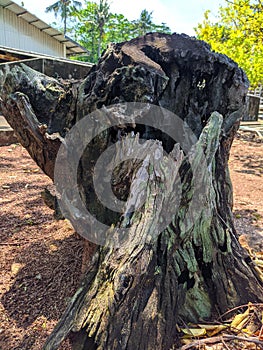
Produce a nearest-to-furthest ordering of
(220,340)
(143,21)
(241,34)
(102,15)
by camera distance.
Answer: (220,340)
(241,34)
(102,15)
(143,21)

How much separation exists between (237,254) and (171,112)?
34.1 inches

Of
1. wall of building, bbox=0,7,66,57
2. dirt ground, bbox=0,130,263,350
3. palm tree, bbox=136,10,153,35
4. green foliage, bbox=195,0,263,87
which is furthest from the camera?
palm tree, bbox=136,10,153,35

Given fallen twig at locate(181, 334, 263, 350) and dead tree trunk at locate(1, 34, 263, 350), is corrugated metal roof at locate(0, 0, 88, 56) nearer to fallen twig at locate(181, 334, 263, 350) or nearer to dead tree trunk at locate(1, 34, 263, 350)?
dead tree trunk at locate(1, 34, 263, 350)

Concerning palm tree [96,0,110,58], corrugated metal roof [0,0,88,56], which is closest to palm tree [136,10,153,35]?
palm tree [96,0,110,58]

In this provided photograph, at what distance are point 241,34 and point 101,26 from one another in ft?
123

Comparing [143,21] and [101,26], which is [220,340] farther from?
[143,21]

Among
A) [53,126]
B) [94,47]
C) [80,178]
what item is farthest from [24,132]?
[94,47]

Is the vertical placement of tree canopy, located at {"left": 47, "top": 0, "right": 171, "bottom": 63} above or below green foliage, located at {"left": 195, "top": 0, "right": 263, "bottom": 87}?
above

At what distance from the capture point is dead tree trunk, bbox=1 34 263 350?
1.34 m

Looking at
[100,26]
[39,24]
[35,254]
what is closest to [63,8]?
[100,26]

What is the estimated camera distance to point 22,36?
55.3ft

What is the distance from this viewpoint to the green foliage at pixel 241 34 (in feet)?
22.3

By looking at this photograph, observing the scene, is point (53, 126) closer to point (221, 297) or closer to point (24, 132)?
point (24, 132)

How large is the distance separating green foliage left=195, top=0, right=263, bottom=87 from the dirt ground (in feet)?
13.4
